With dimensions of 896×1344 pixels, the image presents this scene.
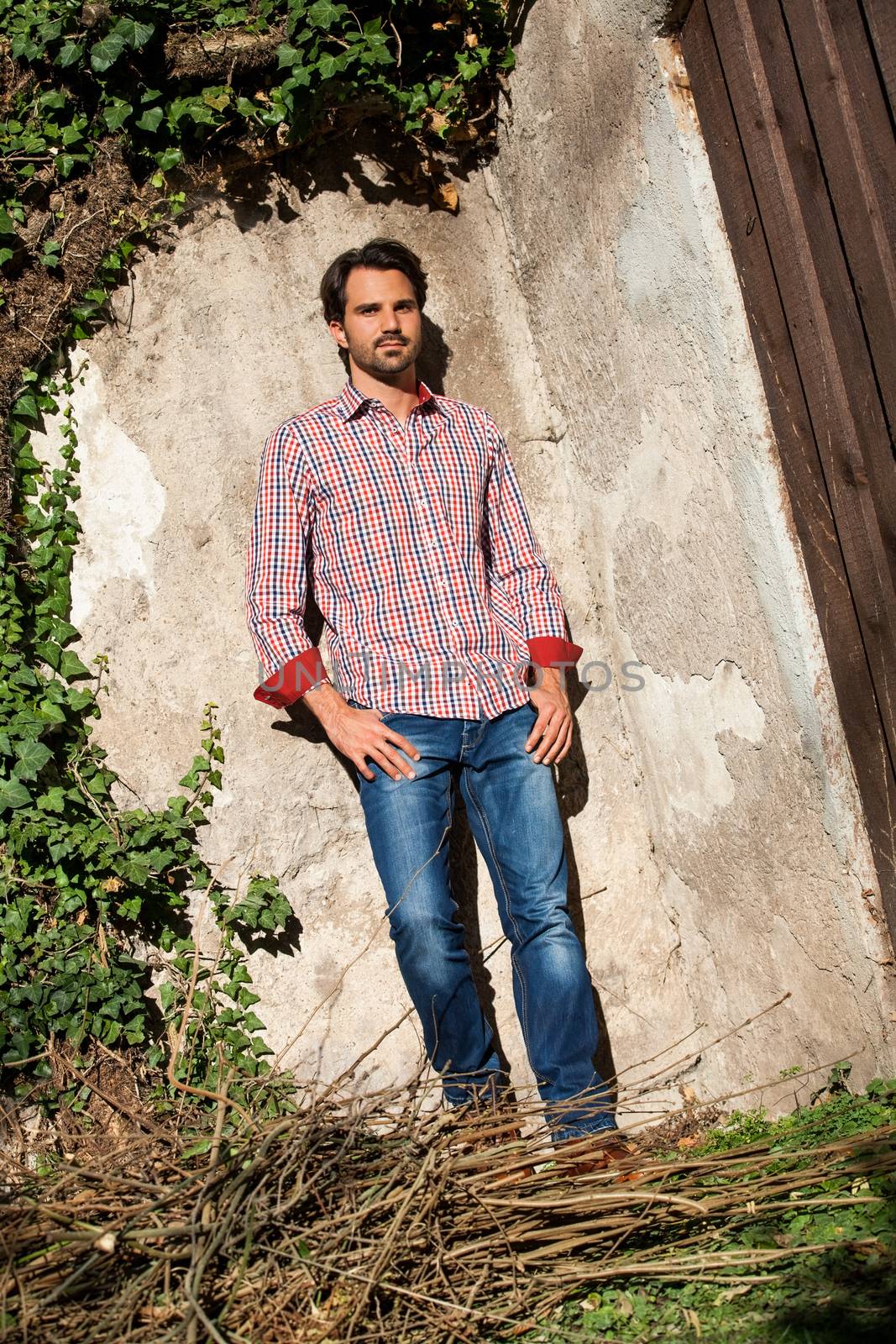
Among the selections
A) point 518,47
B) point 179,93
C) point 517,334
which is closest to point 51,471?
point 179,93

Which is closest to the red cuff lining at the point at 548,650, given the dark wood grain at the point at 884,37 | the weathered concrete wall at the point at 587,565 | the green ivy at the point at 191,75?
the weathered concrete wall at the point at 587,565

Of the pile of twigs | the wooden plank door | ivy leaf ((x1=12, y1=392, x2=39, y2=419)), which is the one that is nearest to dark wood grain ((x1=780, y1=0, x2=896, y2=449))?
the wooden plank door

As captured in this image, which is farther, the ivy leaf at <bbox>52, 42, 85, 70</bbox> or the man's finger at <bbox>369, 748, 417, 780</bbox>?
the ivy leaf at <bbox>52, 42, 85, 70</bbox>

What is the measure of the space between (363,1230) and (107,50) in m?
3.03

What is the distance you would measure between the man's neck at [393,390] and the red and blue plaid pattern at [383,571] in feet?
0.09

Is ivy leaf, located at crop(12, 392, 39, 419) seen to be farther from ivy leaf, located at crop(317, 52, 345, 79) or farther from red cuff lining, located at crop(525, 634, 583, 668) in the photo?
red cuff lining, located at crop(525, 634, 583, 668)

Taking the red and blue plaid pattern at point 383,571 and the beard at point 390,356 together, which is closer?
the red and blue plaid pattern at point 383,571

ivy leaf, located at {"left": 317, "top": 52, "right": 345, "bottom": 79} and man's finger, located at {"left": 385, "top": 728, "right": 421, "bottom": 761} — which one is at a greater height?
ivy leaf, located at {"left": 317, "top": 52, "right": 345, "bottom": 79}

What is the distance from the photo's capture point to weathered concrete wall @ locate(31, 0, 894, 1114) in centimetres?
270

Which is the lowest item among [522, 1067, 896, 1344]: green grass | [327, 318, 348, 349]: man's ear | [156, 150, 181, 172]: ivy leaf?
[522, 1067, 896, 1344]: green grass

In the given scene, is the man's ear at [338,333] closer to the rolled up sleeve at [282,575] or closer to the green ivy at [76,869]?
the rolled up sleeve at [282,575]

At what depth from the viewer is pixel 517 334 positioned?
3574mm

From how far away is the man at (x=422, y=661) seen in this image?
112 inches

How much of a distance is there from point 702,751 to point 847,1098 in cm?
95
